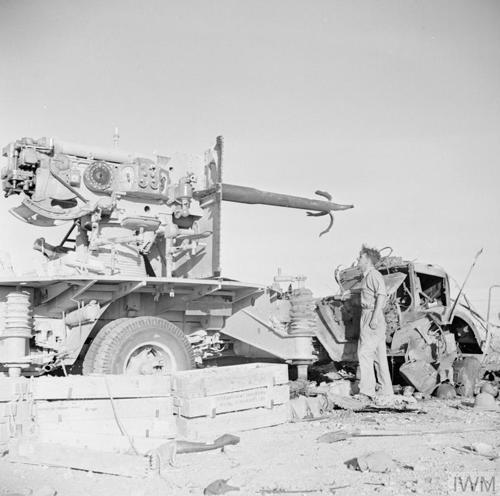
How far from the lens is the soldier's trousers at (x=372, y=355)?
331 inches

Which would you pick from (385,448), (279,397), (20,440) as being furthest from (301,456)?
(20,440)

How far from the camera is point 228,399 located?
6.48m

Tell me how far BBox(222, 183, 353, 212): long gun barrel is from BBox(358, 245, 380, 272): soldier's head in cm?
157

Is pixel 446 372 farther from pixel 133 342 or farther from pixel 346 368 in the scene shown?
pixel 133 342

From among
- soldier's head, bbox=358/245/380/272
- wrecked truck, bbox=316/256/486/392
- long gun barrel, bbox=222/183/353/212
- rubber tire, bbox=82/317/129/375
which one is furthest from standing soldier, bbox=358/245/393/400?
rubber tire, bbox=82/317/129/375

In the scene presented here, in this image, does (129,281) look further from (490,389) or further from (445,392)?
(490,389)

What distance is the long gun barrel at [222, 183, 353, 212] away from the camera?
955 centimetres

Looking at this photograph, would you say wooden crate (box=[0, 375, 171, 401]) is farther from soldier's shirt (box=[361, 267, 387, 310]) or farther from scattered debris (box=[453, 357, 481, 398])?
scattered debris (box=[453, 357, 481, 398])

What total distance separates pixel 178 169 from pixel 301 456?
5.49m

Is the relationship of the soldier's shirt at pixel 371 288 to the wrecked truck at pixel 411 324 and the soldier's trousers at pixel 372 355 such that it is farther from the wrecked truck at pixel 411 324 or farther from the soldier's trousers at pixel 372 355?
the wrecked truck at pixel 411 324

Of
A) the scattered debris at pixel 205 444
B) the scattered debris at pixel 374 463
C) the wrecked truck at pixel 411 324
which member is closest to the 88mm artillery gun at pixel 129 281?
the wrecked truck at pixel 411 324

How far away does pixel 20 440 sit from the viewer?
17.6ft

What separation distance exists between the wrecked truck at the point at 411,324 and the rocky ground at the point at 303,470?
2.71 metres

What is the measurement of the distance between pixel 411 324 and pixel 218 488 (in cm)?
574
